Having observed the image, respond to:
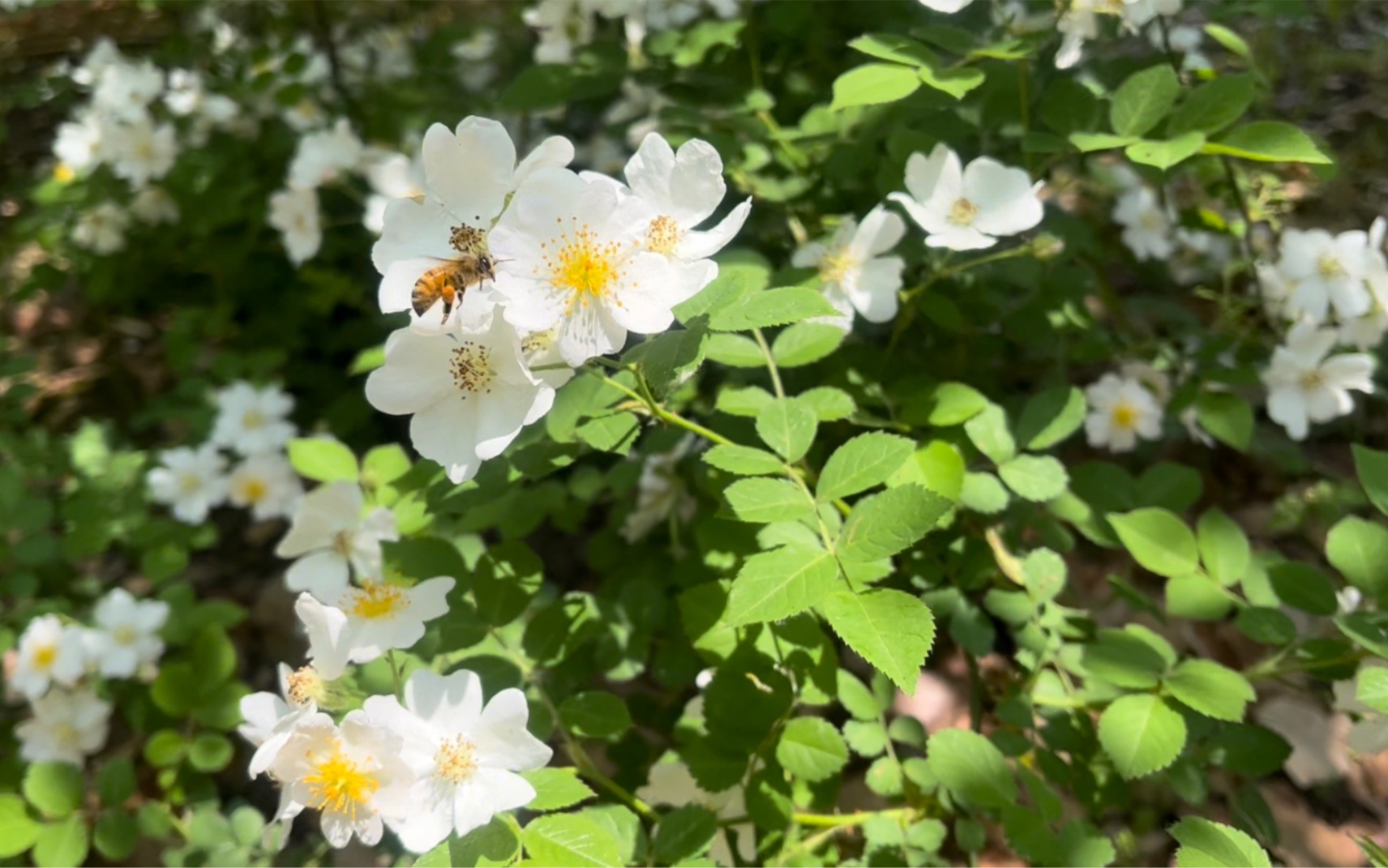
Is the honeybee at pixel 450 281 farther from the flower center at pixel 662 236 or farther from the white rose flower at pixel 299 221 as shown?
the white rose flower at pixel 299 221

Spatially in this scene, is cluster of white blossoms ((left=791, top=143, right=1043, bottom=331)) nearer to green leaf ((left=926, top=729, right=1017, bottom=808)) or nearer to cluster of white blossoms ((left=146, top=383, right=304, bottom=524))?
green leaf ((left=926, top=729, right=1017, bottom=808))

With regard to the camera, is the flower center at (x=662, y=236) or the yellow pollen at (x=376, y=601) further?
the yellow pollen at (x=376, y=601)

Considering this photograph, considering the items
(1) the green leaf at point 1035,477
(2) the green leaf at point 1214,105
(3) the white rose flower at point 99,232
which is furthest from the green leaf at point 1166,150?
(3) the white rose flower at point 99,232

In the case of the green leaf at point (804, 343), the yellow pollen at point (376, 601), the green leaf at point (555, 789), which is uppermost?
the green leaf at point (804, 343)

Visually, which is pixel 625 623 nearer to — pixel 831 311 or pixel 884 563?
pixel 884 563

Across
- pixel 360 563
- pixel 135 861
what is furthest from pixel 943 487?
pixel 135 861

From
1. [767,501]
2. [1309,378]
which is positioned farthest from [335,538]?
[1309,378]

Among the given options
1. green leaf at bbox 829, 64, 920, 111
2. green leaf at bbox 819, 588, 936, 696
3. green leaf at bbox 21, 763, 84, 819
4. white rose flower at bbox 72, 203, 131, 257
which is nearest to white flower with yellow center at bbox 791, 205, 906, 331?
green leaf at bbox 829, 64, 920, 111
